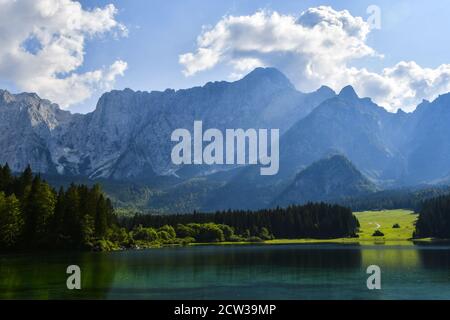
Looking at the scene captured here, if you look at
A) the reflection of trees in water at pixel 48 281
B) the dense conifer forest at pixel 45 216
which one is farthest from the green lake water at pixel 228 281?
the dense conifer forest at pixel 45 216

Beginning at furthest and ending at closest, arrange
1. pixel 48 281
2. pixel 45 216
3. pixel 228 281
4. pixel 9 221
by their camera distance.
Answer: pixel 45 216 → pixel 9 221 → pixel 228 281 → pixel 48 281

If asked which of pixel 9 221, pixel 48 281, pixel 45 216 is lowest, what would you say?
pixel 48 281

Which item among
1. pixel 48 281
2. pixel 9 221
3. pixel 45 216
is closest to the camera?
pixel 48 281

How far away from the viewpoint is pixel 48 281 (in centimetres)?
6694

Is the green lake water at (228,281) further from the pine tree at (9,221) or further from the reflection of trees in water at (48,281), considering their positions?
the pine tree at (9,221)

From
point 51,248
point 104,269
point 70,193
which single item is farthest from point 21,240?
point 104,269

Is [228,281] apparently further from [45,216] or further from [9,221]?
[45,216]

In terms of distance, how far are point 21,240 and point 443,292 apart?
109 metres

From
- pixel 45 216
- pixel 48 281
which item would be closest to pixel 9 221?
pixel 45 216

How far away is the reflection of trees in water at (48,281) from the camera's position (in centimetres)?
5488

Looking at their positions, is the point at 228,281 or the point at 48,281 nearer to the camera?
the point at 48,281

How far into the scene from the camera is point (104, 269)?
83250mm

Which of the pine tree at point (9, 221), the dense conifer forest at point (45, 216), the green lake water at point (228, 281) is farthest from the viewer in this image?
the dense conifer forest at point (45, 216)

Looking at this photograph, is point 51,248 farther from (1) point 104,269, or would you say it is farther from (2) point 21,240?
(1) point 104,269
